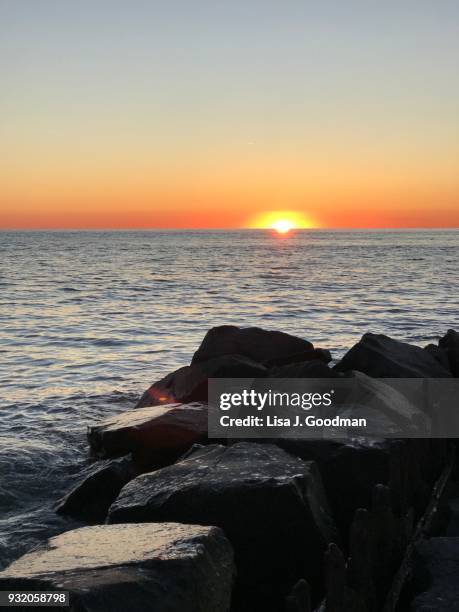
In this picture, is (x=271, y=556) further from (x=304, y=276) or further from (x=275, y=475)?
(x=304, y=276)

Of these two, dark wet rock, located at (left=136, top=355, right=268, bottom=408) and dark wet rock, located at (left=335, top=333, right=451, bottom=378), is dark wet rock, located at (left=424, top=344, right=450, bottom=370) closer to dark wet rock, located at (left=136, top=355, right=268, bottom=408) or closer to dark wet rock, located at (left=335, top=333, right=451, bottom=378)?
dark wet rock, located at (left=335, top=333, right=451, bottom=378)

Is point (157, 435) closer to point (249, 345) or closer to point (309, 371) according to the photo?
point (309, 371)

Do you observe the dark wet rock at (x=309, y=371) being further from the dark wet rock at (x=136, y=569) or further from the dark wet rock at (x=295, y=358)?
the dark wet rock at (x=136, y=569)

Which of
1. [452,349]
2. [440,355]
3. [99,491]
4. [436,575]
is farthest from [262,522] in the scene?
[452,349]

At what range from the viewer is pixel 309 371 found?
1002 cm

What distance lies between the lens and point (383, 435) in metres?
7.42

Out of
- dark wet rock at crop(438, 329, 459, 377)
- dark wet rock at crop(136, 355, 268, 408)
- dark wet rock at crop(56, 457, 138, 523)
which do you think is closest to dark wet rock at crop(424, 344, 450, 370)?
dark wet rock at crop(438, 329, 459, 377)

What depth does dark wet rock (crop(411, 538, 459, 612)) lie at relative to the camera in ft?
17.4

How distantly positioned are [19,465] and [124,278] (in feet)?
145

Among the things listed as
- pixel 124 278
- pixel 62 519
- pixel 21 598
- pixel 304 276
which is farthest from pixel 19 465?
pixel 304 276

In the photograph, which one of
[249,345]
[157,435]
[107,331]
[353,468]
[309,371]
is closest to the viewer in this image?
[353,468]

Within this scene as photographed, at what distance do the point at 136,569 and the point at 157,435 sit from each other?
441 cm

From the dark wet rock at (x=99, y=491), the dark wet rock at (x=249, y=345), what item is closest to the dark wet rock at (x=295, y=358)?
the dark wet rock at (x=249, y=345)

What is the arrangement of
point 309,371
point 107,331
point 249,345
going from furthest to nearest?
point 107,331 → point 249,345 → point 309,371
